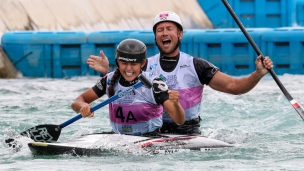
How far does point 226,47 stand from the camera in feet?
55.8

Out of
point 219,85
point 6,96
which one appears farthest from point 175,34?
point 6,96

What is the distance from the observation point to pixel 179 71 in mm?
9008

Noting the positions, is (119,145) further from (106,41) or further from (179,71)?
(106,41)

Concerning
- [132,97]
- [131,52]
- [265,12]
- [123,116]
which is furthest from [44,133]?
[265,12]

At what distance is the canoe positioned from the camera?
8227 mm

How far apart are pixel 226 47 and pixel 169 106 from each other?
30.0 ft

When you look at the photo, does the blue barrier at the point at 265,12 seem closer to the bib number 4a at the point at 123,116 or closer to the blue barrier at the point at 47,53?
the blue barrier at the point at 47,53

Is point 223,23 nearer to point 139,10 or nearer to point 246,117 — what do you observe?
point 139,10

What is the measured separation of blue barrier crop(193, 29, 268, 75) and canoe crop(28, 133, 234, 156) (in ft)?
27.0

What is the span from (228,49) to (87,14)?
4321 millimetres

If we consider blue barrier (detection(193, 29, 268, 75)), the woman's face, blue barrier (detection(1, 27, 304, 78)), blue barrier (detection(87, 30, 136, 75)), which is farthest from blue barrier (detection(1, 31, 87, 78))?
the woman's face

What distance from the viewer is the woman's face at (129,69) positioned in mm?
8297

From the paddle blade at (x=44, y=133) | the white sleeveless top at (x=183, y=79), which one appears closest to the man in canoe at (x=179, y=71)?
the white sleeveless top at (x=183, y=79)

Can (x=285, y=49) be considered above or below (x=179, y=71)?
above
